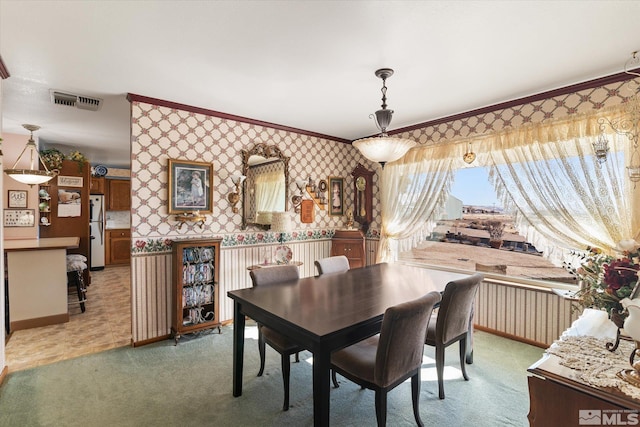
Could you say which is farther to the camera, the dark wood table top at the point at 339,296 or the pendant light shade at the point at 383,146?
the pendant light shade at the point at 383,146

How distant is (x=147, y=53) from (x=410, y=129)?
3184 mm

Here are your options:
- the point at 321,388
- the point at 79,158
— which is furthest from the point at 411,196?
the point at 79,158

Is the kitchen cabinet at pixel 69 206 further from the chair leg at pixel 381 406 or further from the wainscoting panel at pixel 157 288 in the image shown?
the chair leg at pixel 381 406

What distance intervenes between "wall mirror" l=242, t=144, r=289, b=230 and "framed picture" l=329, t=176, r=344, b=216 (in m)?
0.81

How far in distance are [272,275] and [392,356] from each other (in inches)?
49.4

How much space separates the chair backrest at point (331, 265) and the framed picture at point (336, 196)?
163 cm

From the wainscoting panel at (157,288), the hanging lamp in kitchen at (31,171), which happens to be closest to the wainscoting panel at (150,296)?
the wainscoting panel at (157,288)

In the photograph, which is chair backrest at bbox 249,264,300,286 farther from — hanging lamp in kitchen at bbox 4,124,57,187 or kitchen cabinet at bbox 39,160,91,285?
→ kitchen cabinet at bbox 39,160,91,285

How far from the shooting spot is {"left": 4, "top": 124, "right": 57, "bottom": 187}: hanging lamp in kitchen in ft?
12.0

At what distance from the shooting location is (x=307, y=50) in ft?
7.19

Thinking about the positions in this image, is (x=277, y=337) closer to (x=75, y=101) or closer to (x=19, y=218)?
(x=75, y=101)

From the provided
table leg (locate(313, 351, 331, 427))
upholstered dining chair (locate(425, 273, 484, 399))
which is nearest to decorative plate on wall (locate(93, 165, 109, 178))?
table leg (locate(313, 351, 331, 427))

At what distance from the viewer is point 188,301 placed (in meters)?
3.28

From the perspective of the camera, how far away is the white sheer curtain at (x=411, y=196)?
12.6 ft
